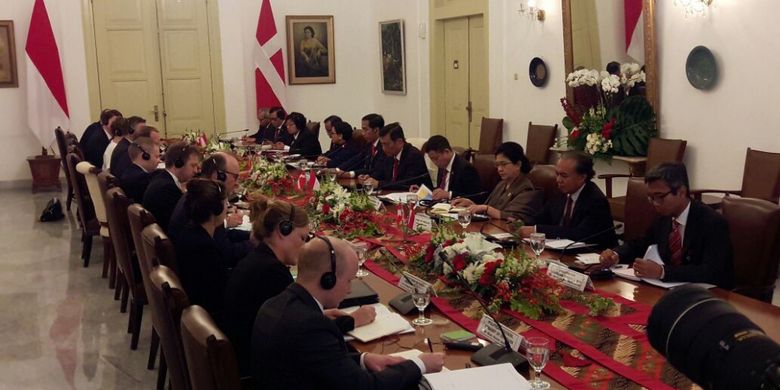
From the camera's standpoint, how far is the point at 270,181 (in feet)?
18.9

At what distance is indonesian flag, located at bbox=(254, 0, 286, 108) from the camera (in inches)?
470

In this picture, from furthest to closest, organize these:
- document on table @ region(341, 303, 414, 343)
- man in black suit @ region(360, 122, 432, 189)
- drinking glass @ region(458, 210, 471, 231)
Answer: man in black suit @ region(360, 122, 432, 189) → drinking glass @ region(458, 210, 471, 231) → document on table @ region(341, 303, 414, 343)

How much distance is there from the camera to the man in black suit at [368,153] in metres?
7.25

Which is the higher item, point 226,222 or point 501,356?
point 226,222

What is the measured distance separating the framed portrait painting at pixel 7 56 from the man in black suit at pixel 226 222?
25.4 feet

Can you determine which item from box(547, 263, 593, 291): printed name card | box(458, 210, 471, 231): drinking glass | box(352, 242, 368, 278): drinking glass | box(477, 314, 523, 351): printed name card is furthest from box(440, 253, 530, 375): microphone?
box(458, 210, 471, 231): drinking glass

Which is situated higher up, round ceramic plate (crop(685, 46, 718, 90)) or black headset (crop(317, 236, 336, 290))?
round ceramic plate (crop(685, 46, 718, 90))

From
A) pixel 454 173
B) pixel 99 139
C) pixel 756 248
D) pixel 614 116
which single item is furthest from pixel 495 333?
pixel 99 139

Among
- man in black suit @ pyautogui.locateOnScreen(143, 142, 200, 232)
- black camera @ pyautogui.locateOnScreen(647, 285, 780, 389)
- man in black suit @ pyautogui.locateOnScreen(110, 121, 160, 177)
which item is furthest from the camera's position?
man in black suit @ pyautogui.locateOnScreen(110, 121, 160, 177)

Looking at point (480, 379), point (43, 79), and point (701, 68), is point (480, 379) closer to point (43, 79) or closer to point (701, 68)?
point (701, 68)

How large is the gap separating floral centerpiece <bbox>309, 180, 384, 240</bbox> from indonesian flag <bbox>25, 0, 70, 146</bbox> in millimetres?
7725

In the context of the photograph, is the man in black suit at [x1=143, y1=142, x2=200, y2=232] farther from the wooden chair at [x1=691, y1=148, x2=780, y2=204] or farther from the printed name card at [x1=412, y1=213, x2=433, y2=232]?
the wooden chair at [x1=691, y1=148, x2=780, y2=204]

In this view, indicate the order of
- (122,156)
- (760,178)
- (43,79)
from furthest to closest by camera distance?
(43,79) → (122,156) → (760,178)

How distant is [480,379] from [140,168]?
4.11m
